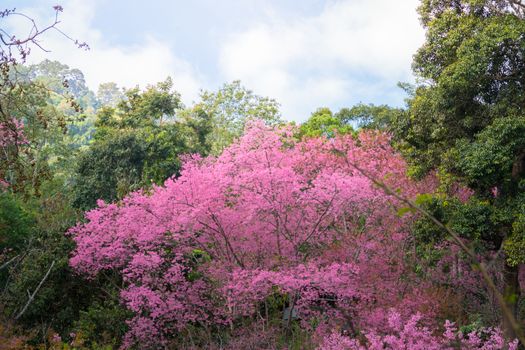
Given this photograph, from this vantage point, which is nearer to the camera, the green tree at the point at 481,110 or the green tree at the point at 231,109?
the green tree at the point at 481,110

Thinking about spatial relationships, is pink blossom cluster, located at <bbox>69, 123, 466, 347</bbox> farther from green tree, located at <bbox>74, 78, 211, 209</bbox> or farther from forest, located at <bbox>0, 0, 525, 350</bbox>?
green tree, located at <bbox>74, 78, 211, 209</bbox>

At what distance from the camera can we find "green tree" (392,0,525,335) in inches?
393

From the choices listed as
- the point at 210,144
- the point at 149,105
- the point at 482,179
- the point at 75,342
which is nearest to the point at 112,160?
the point at 149,105

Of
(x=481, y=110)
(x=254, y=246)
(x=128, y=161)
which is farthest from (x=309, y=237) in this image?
(x=128, y=161)

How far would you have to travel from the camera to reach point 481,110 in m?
10.9

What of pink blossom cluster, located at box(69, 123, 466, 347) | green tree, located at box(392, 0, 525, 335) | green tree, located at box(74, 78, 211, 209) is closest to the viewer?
green tree, located at box(392, 0, 525, 335)

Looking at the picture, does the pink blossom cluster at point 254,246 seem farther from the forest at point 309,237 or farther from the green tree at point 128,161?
the green tree at point 128,161

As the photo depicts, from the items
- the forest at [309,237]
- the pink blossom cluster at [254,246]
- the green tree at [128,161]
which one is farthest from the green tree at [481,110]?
the green tree at [128,161]

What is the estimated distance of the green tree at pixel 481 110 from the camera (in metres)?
9.99

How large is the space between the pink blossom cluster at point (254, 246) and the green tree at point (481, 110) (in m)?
1.71

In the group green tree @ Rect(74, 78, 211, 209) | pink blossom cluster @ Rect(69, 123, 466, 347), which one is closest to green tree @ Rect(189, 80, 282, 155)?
green tree @ Rect(74, 78, 211, 209)

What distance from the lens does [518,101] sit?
409 inches

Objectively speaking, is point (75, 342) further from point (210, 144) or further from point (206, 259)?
point (210, 144)

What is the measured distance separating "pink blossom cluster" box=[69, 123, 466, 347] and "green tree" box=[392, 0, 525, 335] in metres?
1.71
